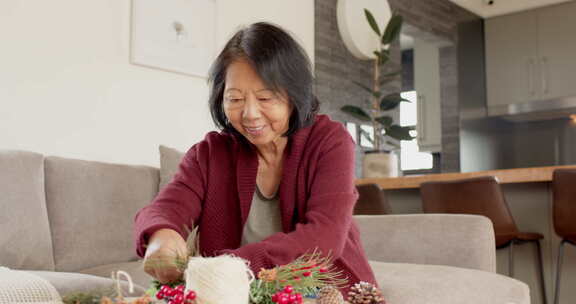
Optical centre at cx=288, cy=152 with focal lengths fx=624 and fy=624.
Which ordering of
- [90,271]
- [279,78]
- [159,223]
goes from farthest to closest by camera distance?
1. [90,271]
2. [279,78]
3. [159,223]

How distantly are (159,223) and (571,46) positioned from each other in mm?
5671

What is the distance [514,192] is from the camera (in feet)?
10.2

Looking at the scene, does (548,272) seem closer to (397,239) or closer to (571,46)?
(397,239)

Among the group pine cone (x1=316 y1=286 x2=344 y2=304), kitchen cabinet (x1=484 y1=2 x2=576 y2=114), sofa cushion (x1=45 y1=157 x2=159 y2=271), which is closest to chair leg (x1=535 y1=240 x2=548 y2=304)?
sofa cushion (x1=45 y1=157 x2=159 y2=271)

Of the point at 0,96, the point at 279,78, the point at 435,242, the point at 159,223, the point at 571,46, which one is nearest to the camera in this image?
the point at 159,223

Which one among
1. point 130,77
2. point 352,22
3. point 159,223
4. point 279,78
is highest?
point 352,22

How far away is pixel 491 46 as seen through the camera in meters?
6.34

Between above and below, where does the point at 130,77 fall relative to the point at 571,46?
below

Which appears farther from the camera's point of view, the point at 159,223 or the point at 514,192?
the point at 514,192

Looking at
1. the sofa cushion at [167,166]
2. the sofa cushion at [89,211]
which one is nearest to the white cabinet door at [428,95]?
the sofa cushion at [167,166]

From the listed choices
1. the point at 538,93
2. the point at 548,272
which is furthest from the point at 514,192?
the point at 538,93

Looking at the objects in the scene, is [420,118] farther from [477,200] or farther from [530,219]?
[477,200]

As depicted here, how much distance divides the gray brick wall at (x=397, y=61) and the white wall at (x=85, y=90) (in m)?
1.20

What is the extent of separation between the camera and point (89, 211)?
221cm
